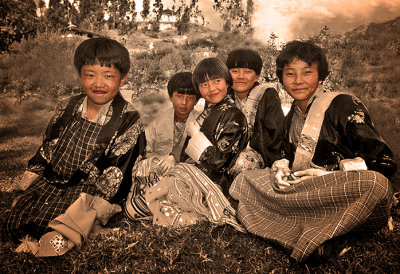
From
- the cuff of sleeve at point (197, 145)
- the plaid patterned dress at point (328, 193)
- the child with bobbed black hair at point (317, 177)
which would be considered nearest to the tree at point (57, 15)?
the cuff of sleeve at point (197, 145)

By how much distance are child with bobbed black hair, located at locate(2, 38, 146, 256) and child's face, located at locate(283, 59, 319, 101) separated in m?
1.64

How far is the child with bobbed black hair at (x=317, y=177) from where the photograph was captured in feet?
6.98

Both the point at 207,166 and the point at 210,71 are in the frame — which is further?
the point at 210,71

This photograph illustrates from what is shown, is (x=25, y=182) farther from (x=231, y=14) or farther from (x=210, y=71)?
(x=231, y=14)

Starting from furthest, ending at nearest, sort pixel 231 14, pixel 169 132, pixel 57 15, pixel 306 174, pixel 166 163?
pixel 231 14, pixel 57 15, pixel 169 132, pixel 166 163, pixel 306 174

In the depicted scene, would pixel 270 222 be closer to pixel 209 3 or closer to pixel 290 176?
pixel 290 176

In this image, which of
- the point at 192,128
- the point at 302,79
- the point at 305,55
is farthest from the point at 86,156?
the point at 305,55

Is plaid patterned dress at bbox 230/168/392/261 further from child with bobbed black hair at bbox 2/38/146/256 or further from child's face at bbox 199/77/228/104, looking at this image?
child with bobbed black hair at bbox 2/38/146/256

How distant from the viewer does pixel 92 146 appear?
2994 millimetres

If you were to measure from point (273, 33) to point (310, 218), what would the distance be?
10.2 ft

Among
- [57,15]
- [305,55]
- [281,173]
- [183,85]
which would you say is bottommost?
[281,173]

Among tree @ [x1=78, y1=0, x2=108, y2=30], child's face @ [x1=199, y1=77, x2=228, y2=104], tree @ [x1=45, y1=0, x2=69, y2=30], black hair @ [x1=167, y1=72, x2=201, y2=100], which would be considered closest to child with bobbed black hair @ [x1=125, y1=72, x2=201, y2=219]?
black hair @ [x1=167, y1=72, x2=201, y2=100]

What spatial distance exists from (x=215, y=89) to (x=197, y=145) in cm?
63

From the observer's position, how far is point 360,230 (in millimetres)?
2518
